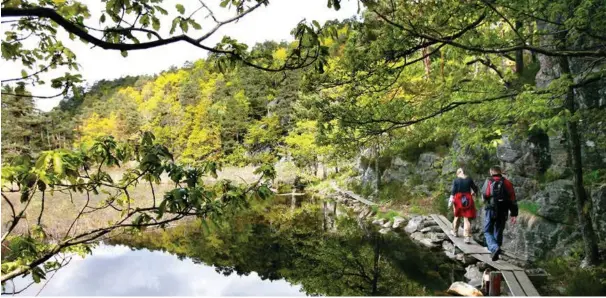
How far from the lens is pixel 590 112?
5801 mm

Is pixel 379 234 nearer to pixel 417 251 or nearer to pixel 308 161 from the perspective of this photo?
pixel 417 251

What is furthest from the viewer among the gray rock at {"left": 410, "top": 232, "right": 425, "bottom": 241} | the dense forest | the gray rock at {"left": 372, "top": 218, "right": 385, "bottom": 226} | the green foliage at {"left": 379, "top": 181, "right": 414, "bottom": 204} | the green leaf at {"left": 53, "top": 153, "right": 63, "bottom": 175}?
the green foliage at {"left": 379, "top": 181, "right": 414, "bottom": 204}

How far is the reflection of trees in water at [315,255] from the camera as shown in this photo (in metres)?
7.45

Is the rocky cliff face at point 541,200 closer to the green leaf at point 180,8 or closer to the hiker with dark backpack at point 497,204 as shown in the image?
the hiker with dark backpack at point 497,204

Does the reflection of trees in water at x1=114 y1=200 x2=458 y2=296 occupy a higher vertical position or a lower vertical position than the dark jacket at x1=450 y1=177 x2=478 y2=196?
lower

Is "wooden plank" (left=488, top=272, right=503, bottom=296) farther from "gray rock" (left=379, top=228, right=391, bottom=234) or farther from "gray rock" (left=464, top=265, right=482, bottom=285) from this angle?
"gray rock" (left=379, top=228, right=391, bottom=234)

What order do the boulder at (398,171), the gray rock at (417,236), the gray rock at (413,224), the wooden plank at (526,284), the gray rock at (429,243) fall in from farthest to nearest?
the boulder at (398,171) → the gray rock at (413,224) → the gray rock at (417,236) → the gray rock at (429,243) → the wooden plank at (526,284)

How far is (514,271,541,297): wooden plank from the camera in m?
4.72

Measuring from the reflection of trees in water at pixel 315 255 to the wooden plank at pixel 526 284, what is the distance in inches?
65.1

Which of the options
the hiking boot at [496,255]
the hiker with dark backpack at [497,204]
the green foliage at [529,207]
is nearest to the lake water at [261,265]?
the hiking boot at [496,255]

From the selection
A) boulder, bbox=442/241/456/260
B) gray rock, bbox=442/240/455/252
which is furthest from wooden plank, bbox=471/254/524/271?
gray rock, bbox=442/240/455/252

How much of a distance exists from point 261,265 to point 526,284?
5938 millimetres

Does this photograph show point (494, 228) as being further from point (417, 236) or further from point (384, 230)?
point (384, 230)

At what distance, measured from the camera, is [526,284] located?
4965 millimetres
